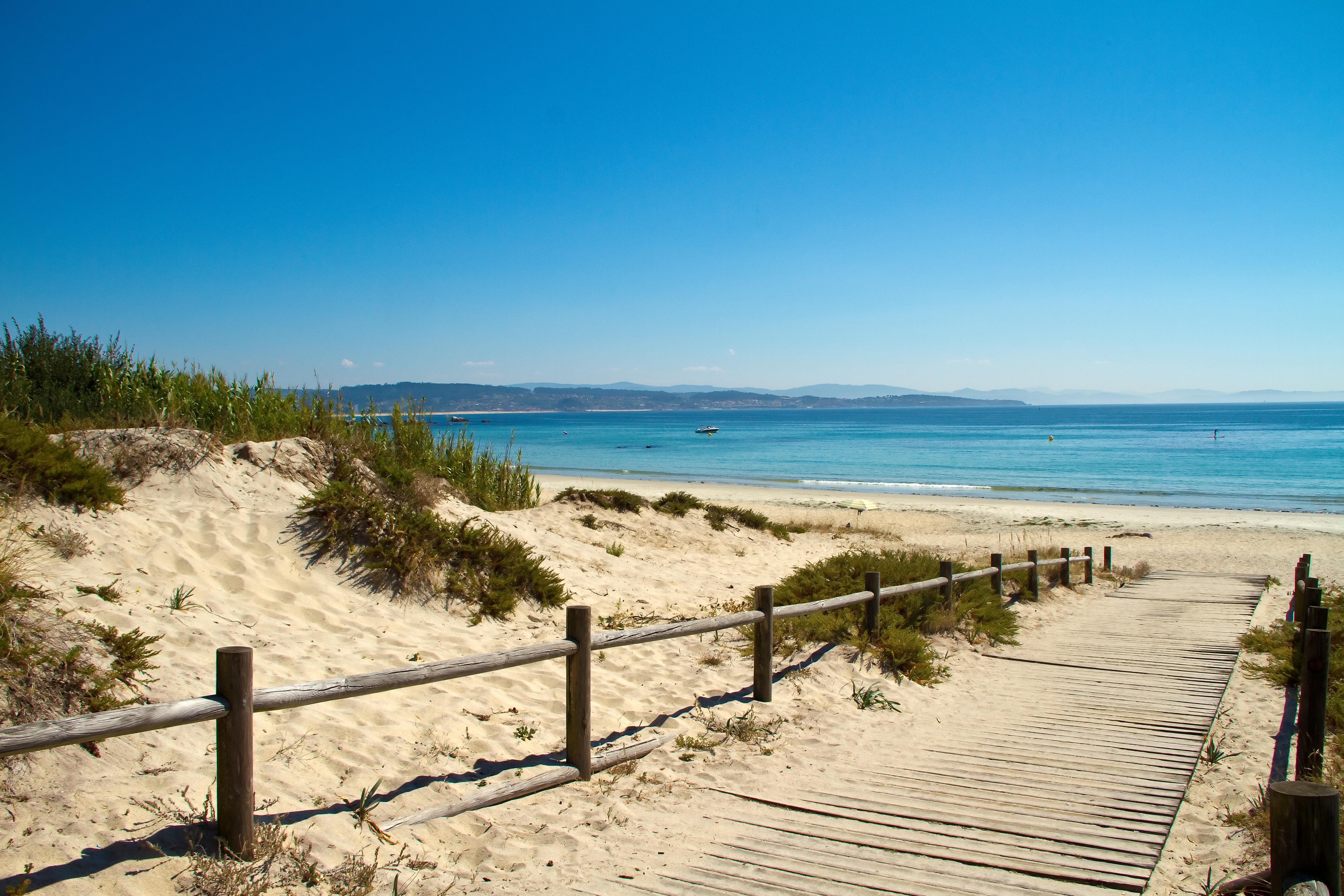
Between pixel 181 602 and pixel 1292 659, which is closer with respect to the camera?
pixel 181 602

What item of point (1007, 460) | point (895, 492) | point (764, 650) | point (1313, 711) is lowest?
point (895, 492)

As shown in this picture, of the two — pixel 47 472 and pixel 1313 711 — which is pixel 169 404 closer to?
pixel 47 472

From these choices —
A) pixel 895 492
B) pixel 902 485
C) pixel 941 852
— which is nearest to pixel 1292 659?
pixel 941 852

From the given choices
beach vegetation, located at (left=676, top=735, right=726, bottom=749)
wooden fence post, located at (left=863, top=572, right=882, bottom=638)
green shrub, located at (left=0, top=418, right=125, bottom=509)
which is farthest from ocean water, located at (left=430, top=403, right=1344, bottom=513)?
beach vegetation, located at (left=676, top=735, right=726, bottom=749)

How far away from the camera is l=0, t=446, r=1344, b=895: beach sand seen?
389 centimetres

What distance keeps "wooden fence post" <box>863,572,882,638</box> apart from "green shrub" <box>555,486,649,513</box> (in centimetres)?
794

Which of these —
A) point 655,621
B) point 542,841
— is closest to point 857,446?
point 655,621

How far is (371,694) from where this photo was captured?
536 cm

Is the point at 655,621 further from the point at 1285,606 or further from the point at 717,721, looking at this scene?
the point at 1285,606

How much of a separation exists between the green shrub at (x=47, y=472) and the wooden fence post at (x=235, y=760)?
5.60 m

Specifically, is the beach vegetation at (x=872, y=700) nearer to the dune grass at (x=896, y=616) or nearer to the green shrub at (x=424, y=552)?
the dune grass at (x=896, y=616)

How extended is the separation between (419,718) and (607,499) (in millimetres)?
10027

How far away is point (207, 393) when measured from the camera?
11.4 m

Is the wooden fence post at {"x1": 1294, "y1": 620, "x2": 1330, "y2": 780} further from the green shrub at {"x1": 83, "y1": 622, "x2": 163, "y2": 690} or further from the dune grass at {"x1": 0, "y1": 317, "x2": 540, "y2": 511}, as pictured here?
the dune grass at {"x1": 0, "y1": 317, "x2": 540, "y2": 511}
